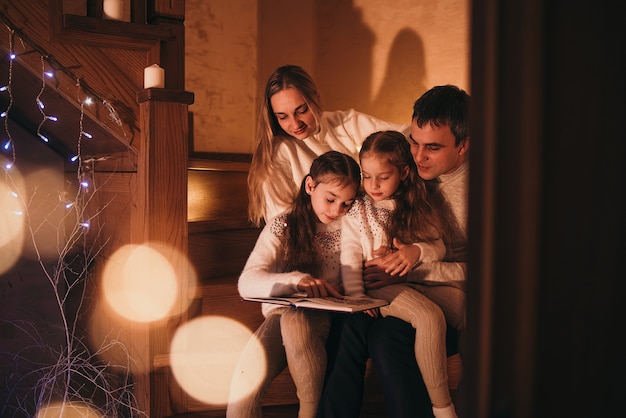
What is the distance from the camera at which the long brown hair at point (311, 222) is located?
1665mm

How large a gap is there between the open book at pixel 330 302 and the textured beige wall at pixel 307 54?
140 cm

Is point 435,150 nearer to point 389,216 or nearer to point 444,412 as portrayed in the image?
point 389,216

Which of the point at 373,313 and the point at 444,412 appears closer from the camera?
the point at 444,412

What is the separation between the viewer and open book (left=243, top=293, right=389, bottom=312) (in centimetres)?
139

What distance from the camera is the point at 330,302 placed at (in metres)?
1.44

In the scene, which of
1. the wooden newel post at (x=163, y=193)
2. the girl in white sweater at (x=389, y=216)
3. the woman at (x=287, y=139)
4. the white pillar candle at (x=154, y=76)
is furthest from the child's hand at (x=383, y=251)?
the white pillar candle at (x=154, y=76)

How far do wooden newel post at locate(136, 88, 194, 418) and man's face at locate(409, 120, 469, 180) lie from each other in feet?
2.58

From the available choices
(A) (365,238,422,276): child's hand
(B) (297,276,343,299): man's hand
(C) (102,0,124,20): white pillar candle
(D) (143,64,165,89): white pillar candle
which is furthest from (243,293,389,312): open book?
(C) (102,0,124,20): white pillar candle

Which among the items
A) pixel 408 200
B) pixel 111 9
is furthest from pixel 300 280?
pixel 111 9

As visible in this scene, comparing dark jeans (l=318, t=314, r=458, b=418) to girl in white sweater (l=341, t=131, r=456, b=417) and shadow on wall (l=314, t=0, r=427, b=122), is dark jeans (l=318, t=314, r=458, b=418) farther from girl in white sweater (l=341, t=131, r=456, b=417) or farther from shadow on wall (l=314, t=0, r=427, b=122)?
shadow on wall (l=314, t=0, r=427, b=122)

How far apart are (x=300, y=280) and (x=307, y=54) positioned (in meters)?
1.87

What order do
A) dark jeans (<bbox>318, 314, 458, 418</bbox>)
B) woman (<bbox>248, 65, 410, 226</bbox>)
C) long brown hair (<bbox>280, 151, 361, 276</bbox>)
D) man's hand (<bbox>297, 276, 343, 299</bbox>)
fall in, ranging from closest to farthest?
dark jeans (<bbox>318, 314, 458, 418</bbox>) < man's hand (<bbox>297, 276, 343, 299</bbox>) < long brown hair (<bbox>280, 151, 361, 276</bbox>) < woman (<bbox>248, 65, 410, 226</bbox>)

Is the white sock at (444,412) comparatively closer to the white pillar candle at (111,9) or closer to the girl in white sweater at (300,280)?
the girl in white sweater at (300,280)

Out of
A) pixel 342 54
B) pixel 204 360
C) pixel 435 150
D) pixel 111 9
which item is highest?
pixel 342 54
